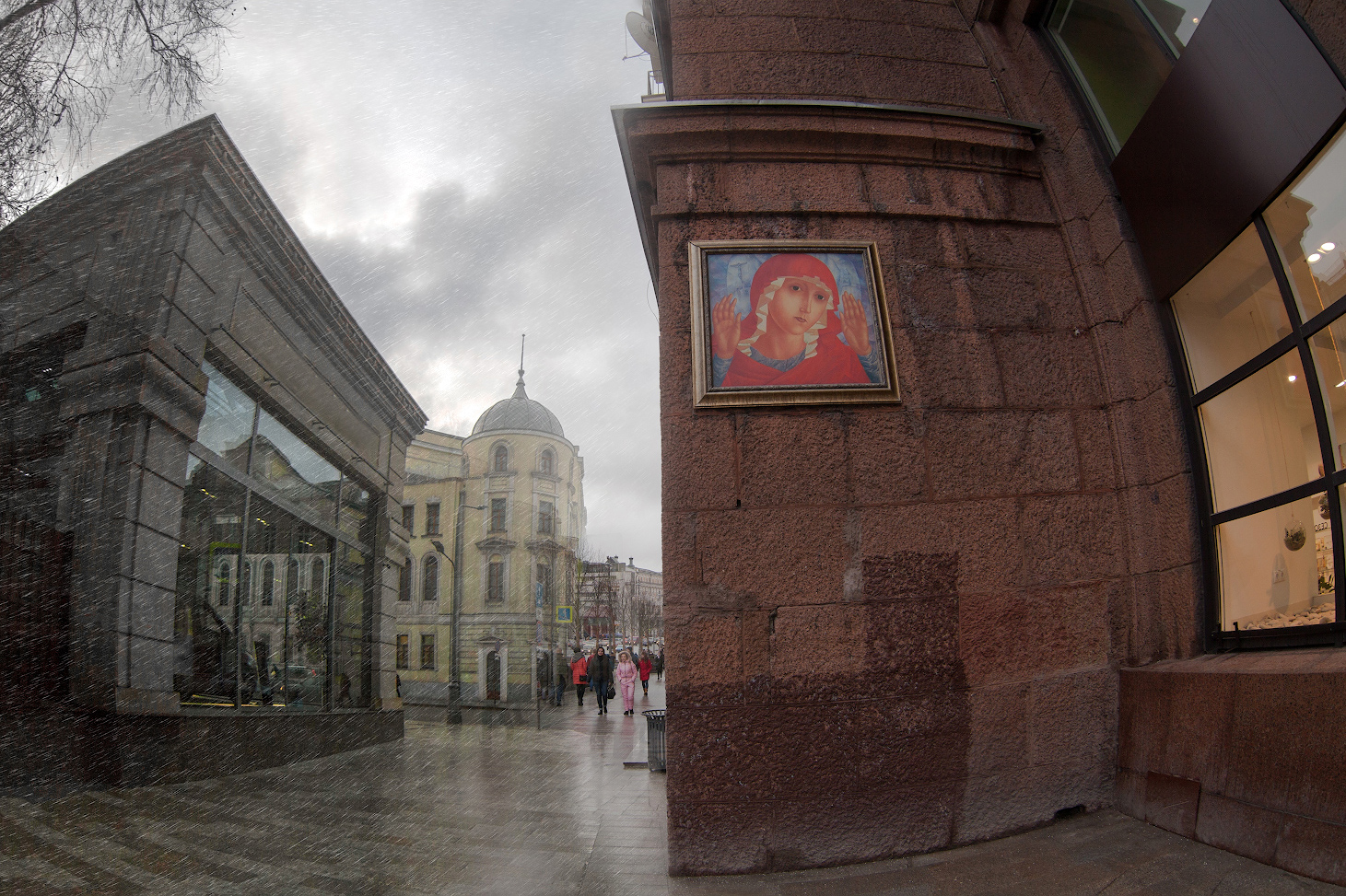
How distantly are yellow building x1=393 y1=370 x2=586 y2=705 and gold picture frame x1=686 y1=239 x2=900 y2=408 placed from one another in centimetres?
2732

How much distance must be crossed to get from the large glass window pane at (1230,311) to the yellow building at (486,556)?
2810cm

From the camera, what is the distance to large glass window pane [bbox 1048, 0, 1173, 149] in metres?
4.11

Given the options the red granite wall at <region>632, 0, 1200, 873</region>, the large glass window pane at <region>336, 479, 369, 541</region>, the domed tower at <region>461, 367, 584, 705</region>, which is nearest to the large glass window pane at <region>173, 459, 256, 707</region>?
the large glass window pane at <region>336, 479, 369, 541</region>

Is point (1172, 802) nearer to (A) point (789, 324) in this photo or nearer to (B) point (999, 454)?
(B) point (999, 454)

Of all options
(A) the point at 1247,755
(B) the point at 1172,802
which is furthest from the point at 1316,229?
(B) the point at 1172,802

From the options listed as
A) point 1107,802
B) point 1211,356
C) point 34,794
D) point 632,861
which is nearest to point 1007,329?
point 1211,356

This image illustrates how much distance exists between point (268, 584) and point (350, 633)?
3.79 meters

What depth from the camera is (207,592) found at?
8648mm

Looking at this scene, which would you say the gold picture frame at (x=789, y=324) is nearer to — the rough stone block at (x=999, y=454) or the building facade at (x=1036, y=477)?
the building facade at (x=1036, y=477)

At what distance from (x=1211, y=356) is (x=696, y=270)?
3.01 meters

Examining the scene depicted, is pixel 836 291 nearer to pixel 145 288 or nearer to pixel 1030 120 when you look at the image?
pixel 1030 120

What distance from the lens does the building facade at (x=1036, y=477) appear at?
9.71 ft

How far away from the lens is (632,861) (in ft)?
11.4

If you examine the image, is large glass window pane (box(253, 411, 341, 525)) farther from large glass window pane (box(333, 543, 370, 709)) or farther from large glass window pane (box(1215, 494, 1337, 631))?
large glass window pane (box(1215, 494, 1337, 631))
